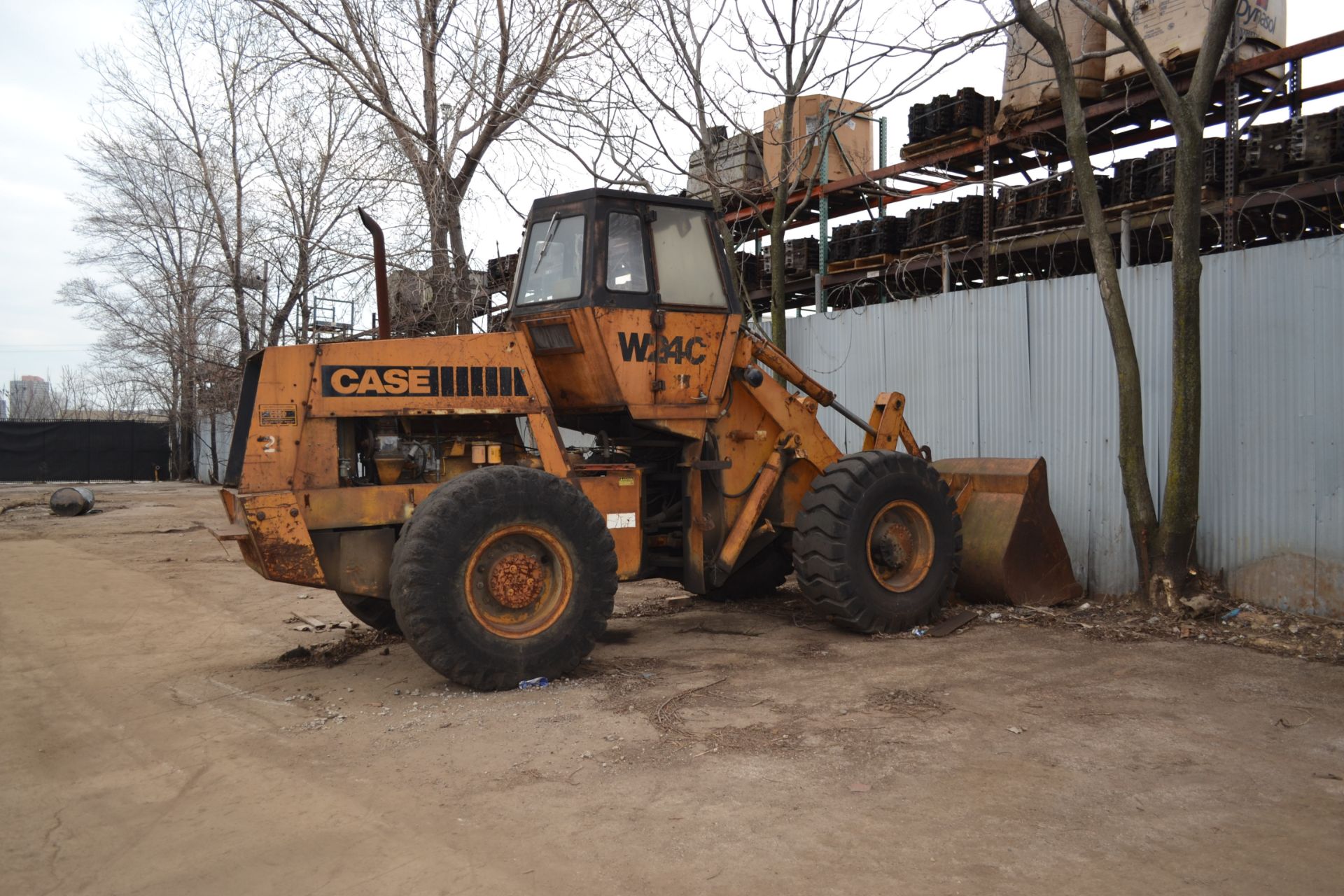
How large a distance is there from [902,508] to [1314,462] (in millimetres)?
2782

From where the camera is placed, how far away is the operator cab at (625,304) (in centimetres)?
707

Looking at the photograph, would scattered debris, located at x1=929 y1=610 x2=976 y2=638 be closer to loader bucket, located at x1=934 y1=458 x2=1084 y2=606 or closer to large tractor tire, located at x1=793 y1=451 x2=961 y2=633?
large tractor tire, located at x1=793 y1=451 x2=961 y2=633

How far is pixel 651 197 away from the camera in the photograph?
732 cm

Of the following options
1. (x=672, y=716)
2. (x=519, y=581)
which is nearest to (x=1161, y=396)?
(x=672, y=716)

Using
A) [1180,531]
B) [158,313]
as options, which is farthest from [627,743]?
[158,313]

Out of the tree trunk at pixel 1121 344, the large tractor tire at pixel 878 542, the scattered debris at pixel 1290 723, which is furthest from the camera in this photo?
the tree trunk at pixel 1121 344

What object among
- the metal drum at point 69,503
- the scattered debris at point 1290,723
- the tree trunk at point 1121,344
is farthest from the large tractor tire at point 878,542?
the metal drum at point 69,503

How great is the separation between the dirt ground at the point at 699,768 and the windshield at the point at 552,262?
2.48m

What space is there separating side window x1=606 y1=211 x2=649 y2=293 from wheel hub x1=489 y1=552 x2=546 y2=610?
198 cm

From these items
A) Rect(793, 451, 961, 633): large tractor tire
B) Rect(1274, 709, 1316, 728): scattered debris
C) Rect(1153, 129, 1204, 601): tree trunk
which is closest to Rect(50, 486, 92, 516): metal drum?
Rect(793, 451, 961, 633): large tractor tire

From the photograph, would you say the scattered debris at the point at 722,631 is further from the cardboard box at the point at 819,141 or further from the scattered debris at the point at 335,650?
the cardboard box at the point at 819,141

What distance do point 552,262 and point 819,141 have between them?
7154 mm

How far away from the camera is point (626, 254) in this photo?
23.7 feet

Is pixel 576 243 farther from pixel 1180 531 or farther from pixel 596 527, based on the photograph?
pixel 1180 531
